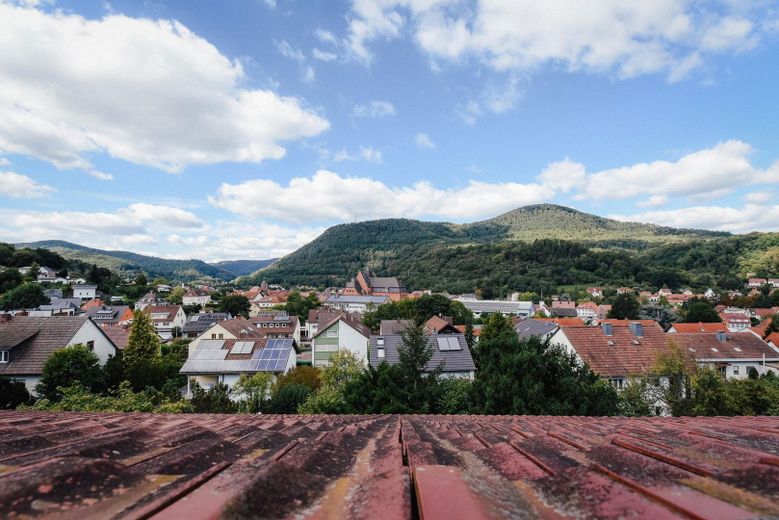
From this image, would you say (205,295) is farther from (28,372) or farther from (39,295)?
(28,372)

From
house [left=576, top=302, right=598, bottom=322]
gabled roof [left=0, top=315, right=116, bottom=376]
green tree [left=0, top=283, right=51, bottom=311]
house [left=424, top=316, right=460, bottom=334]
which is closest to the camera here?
gabled roof [left=0, top=315, right=116, bottom=376]

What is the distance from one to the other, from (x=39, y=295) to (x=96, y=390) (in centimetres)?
6998

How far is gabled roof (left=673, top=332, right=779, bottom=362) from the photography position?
3089 centimetres

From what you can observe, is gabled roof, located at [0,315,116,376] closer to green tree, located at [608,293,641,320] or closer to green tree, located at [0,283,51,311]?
green tree, located at [0,283,51,311]

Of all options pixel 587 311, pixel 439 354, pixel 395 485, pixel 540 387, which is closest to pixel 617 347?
pixel 439 354

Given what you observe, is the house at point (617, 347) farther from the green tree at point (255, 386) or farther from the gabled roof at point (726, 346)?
the green tree at point (255, 386)

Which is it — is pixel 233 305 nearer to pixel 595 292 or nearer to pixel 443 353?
pixel 443 353

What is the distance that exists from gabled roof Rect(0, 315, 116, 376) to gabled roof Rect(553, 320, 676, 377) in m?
32.8

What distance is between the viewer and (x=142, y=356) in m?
28.5

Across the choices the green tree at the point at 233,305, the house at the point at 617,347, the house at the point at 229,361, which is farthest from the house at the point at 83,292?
the house at the point at 617,347

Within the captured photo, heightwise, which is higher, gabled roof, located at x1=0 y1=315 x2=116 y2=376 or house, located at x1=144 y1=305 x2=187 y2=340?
gabled roof, located at x1=0 y1=315 x2=116 y2=376

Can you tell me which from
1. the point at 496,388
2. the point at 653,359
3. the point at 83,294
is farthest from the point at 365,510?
the point at 83,294

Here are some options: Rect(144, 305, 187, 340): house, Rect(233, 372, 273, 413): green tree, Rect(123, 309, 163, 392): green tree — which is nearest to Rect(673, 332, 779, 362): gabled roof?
Rect(233, 372, 273, 413): green tree

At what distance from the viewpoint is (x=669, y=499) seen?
1.24 m
